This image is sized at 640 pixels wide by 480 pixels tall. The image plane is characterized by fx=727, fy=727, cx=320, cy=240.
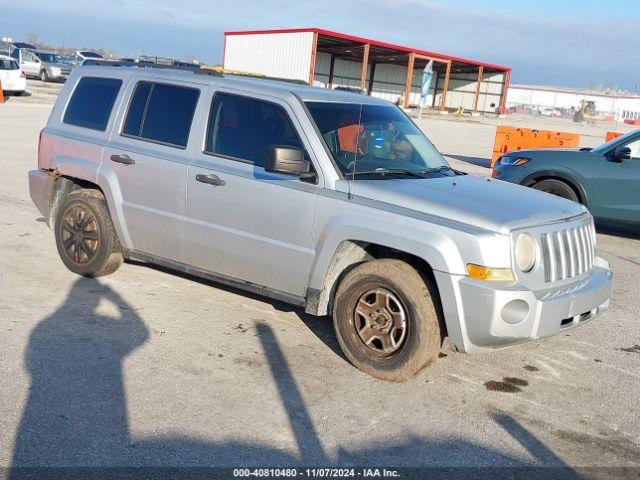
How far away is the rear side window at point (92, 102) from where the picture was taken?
634 centimetres

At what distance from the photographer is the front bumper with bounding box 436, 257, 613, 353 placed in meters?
4.32

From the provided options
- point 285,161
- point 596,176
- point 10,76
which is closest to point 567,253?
point 285,161

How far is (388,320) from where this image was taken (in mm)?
4742

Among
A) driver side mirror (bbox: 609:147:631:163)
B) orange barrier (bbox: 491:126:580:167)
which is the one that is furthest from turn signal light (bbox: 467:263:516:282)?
orange barrier (bbox: 491:126:580:167)

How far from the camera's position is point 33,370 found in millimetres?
4582

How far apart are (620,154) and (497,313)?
6462mm

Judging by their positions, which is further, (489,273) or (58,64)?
(58,64)

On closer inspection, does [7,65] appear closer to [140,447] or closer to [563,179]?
[563,179]

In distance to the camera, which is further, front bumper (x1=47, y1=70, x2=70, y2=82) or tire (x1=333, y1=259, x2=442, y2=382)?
front bumper (x1=47, y1=70, x2=70, y2=82)

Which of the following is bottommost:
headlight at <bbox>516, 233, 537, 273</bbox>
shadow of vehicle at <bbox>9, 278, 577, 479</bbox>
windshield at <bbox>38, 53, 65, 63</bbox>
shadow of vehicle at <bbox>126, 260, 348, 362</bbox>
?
shadow of vehicle at <bbox>9, 278, 577, 479</bbox>

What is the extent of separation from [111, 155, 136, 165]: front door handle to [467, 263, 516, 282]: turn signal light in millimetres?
3021

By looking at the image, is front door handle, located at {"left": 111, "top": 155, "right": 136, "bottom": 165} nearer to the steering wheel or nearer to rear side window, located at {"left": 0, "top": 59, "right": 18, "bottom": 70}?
the steering wheel

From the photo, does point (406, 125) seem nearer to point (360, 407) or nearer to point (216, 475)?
point (360, 407)

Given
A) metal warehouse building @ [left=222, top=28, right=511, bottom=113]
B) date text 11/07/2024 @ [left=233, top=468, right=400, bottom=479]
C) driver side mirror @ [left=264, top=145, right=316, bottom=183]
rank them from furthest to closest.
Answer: metal warehouse building @ [left=222, top=28, right=511, bottom=113] < driver side mirror @ [left=264, top=145, right=316, bottom=183] < date text 11/07/2024 @ [left=233, top=468, right=400, bottom=479]
